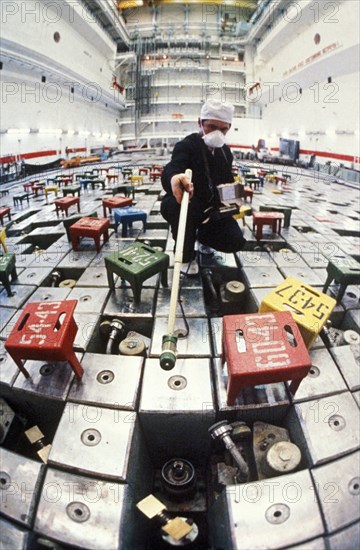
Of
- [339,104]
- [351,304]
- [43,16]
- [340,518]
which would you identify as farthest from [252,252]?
[43,16]

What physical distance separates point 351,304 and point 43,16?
21606mm

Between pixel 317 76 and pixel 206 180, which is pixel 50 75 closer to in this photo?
pixel 317 76

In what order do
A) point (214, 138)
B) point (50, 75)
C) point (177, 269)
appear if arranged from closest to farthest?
point (177, 269)
point (214, 138)
point (50, 75)

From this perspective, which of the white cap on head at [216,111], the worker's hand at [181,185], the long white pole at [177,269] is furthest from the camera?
the white cap on head at [216,111]

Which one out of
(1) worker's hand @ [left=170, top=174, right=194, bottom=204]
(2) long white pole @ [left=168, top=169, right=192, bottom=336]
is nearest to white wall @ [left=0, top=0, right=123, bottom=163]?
(1) worker's hand @ [left=170, top=174, right=194, bottom=204]

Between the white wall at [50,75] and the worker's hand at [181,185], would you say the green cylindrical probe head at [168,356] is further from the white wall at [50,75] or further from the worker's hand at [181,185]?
the white wall at [50,75]

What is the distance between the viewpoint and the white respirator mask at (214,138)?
3.08 m

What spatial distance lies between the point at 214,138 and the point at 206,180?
1.46 feet

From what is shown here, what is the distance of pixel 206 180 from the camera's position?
325 cm

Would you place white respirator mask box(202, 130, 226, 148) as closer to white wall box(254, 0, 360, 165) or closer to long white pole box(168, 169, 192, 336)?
long white pole box(168, 169, 192, 336)

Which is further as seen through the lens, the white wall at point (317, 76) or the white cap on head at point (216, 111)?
the white wall at point (317, 76)

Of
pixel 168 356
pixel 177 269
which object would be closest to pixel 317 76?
pixel 177 269

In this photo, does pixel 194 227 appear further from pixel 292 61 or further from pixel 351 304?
pixel 292 61

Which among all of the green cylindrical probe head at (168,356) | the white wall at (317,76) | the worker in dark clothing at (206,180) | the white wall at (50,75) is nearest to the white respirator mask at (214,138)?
the worker in dark clothing at (206,180)
